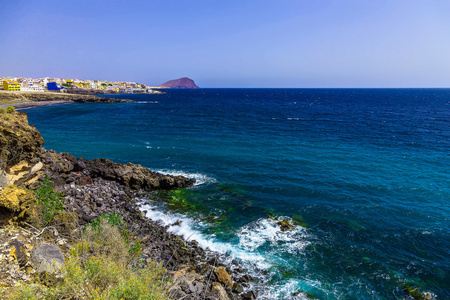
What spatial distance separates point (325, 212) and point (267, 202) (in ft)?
17.0

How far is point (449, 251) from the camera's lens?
1709cm

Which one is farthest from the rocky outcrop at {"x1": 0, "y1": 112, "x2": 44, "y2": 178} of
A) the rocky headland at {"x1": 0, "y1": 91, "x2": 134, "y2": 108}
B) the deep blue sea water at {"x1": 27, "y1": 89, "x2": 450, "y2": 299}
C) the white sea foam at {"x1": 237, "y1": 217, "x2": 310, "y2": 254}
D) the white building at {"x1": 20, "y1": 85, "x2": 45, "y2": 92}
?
the white building at {"x1": 20, "y1": 85, "x2": 45, "y2": 92}

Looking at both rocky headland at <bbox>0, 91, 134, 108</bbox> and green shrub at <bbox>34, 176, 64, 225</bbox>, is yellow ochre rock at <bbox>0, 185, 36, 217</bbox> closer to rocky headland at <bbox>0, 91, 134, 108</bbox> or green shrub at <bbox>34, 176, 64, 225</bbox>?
green shrub at <bbox>34, 176, 64, 225</bbox>

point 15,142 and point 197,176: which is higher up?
point 15,142

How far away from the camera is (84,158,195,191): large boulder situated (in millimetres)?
25609

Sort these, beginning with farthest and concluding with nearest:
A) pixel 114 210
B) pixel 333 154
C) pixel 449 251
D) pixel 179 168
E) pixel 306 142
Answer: pixel 306 142, pixel 333 154, pixel 179 168, pixel 114 210, pixel 449 251

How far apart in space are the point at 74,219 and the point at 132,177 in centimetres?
1395

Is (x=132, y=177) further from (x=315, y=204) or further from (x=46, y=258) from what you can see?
(x=315, y=204)

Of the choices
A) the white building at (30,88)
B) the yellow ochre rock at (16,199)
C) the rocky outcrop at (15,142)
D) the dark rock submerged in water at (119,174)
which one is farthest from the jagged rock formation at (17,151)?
the white building at (30,88)

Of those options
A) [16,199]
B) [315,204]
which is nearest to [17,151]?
→ [16,199]

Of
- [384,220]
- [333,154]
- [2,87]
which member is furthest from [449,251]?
[2,87]

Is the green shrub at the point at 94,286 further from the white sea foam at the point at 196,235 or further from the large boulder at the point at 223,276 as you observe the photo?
the white sea foam at the point at 196,235

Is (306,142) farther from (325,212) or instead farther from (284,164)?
(325,212)

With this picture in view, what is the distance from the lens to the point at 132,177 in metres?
25.8
